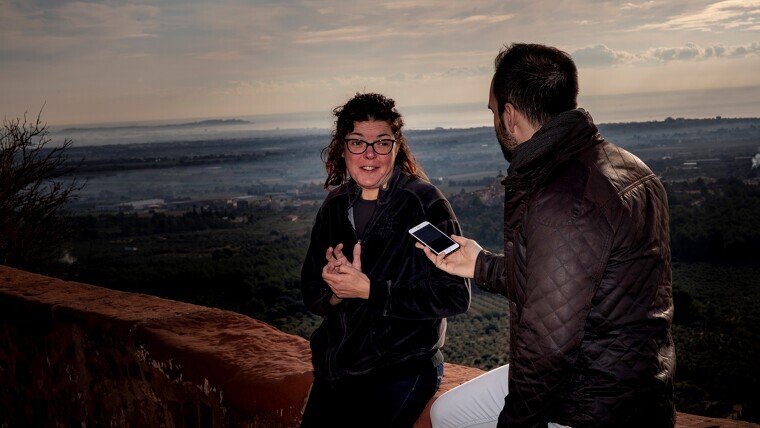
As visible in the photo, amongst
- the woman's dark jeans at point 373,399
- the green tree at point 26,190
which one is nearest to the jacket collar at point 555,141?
the woman's dark jeans at point 373,399

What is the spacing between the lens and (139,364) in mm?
2086

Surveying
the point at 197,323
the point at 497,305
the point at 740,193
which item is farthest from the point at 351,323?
the point at 740,193

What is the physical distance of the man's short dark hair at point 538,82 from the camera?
140cm

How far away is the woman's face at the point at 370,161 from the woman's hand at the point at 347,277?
241 mm

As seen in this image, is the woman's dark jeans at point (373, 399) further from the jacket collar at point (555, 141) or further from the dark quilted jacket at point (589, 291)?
the jacket collar at point (555, 141)

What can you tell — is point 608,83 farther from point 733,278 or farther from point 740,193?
point 733,278

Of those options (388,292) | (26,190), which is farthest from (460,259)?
(26,190)

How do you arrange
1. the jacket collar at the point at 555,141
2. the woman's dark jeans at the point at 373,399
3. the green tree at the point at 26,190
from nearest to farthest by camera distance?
the jacket collar at the point at 555,141, the woman's dark jeans at the point at 373,399, the green tree at the point at 26,190

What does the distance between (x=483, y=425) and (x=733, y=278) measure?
124ft

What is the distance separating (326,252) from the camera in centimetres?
195

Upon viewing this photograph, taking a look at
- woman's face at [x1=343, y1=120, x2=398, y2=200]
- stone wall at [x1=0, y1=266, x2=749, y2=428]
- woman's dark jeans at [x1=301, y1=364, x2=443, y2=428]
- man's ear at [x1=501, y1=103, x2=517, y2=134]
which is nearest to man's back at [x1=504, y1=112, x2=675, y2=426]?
man's ear at [x1=501, y1=103, x2=517, y2=134]

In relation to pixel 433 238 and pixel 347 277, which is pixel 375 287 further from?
pixel 433 238

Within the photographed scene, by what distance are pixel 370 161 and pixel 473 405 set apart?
2.49 feet

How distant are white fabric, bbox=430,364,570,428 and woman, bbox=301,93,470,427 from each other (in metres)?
0.11
